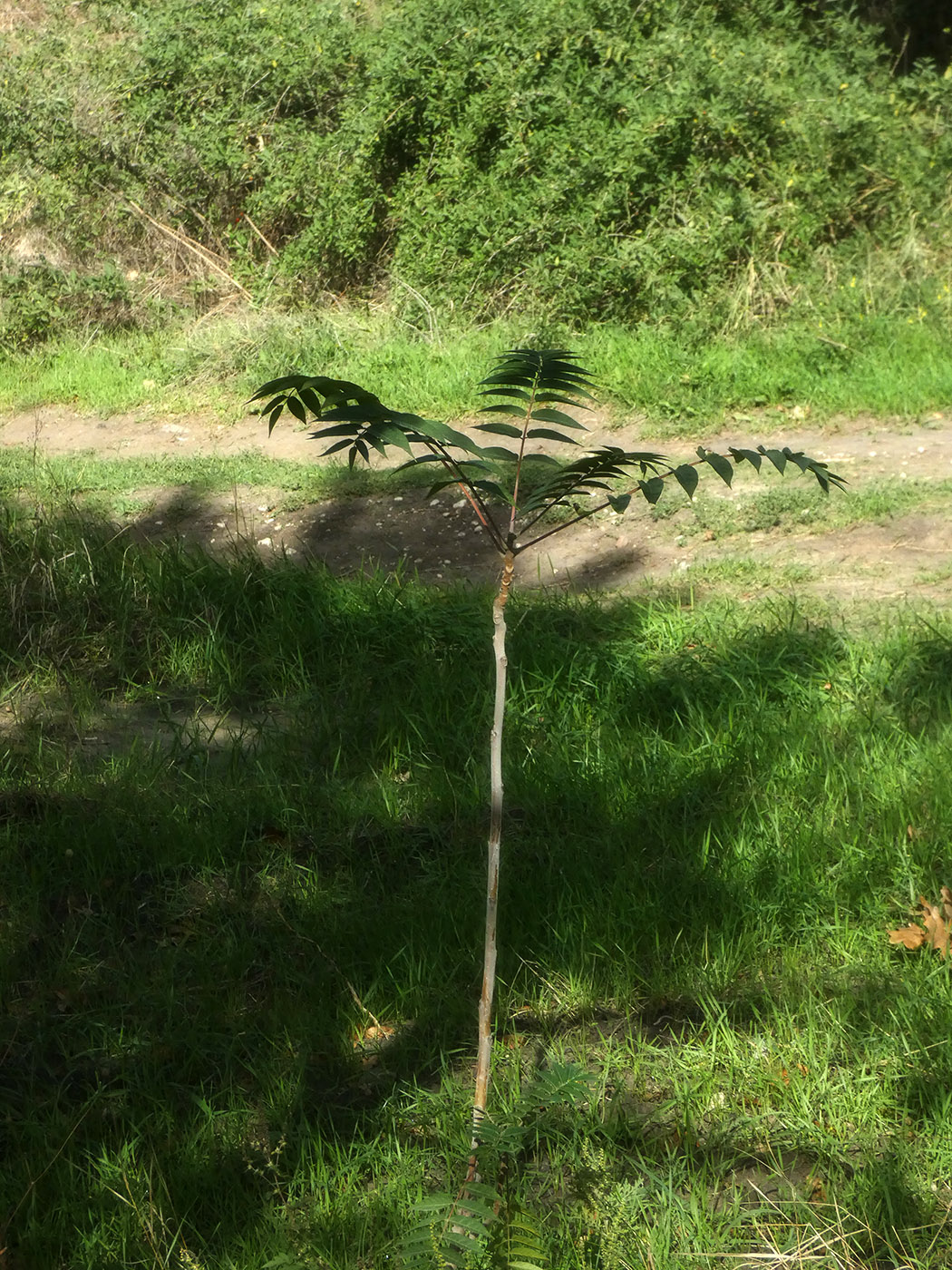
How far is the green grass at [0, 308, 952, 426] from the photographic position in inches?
293

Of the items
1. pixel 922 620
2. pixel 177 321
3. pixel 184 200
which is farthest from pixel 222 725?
pixel 184 200

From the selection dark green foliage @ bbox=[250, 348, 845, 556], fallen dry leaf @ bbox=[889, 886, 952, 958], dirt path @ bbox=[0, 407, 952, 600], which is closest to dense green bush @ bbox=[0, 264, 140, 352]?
dirt path @ bbox=[0, 407, 952, 600]

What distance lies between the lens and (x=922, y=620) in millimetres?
4547

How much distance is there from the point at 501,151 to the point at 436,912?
7424 mm

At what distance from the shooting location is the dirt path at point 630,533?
5.44 metres

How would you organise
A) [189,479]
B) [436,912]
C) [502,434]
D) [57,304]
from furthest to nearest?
[57,304] < [189,479] < [436,912] < [502,434]

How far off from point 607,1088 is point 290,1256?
31.1 inches

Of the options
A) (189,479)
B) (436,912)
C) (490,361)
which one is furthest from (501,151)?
(436,912)

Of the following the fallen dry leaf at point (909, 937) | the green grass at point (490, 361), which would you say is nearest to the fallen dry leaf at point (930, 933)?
the fallen dry leaf at point (909, 937)

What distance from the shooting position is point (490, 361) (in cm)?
811

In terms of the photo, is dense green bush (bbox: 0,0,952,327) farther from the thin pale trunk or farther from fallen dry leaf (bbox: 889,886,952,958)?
the thin pale trunk

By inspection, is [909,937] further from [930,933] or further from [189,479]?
[189,479]

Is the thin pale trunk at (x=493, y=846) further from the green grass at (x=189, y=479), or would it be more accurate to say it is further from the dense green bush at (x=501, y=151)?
the dense green bush at (x=501, y=151)

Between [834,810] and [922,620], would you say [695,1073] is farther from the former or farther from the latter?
[922,620]
